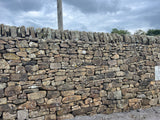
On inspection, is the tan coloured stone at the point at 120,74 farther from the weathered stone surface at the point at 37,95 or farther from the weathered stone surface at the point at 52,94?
the weathered stone surface at the point at 37,95

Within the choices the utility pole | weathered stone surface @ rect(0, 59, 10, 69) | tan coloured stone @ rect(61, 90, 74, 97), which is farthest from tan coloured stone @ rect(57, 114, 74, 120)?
the utility pole

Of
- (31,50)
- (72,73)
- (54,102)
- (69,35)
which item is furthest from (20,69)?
(69,35)

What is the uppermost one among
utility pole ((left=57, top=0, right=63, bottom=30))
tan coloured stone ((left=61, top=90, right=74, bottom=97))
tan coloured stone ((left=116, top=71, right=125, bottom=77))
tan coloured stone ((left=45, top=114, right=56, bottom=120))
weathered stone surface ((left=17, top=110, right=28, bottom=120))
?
utility pole ((left=57, top=0, right=63, bottom=30))

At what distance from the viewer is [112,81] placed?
4523 millimetres

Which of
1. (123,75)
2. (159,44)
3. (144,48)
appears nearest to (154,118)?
(123,75)

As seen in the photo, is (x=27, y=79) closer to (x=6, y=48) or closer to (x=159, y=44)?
(x=6, y=48)

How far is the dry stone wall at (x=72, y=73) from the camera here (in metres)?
3.42

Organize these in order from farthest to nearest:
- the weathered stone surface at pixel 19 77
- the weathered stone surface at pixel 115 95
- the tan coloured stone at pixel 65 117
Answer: the weathered stone surface at pixel 115 95 < the tan coloured stone at pixel 65 117 < the weathered stone surface at pixel 19 77

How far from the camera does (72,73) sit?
400cm

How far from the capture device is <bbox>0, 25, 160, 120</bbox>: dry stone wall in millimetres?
3425

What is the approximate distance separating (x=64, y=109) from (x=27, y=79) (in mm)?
1281

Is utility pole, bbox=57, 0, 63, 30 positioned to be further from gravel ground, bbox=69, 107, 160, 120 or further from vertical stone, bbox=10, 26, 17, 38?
gravel ground, bbox=69, 107, 160, 120

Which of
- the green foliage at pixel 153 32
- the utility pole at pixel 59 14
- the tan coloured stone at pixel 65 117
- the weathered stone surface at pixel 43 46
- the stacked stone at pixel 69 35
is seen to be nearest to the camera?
the stacked stone at pixel 69 35

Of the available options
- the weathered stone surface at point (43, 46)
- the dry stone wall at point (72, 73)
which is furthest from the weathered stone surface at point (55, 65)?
the weathered stone surface at point (43, 46)
